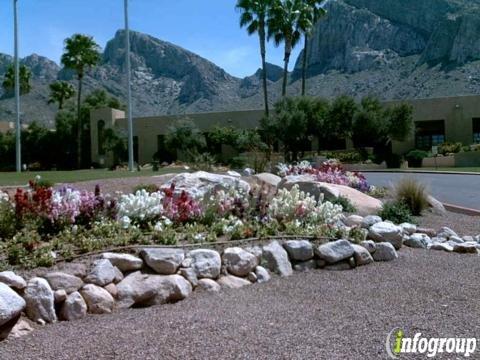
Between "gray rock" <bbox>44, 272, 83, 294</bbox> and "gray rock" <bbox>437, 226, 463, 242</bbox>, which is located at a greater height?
"gray rock" <bbox>44, 272, 83, 294</bbox>

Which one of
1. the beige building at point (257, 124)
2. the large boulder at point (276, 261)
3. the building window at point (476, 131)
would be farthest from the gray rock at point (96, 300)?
the building window at point (476, 131)

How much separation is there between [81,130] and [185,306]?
165 feet

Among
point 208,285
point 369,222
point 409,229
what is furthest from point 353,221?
point 208,285

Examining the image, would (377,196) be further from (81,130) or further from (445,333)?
(81,130)

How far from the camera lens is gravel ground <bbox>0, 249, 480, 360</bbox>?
172 inches

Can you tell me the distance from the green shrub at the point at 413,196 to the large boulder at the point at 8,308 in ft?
26.9

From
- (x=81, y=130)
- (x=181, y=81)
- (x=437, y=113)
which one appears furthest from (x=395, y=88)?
(x=181, y=81)

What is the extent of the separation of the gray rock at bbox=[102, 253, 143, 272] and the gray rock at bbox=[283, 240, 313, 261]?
81.0 inches

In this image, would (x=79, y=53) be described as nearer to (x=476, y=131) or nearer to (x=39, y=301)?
(x=476, y=131)

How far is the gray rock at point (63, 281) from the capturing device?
5.37m

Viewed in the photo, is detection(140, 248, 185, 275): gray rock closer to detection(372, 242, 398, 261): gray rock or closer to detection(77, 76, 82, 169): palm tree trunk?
detection(372, 242, 398, 261): gray rock

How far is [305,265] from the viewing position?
23.9 ft

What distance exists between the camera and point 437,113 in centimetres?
4359

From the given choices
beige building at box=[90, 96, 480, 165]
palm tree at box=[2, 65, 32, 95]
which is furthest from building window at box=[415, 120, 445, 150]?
palm tree at box=[2, 65, 32, 95]
